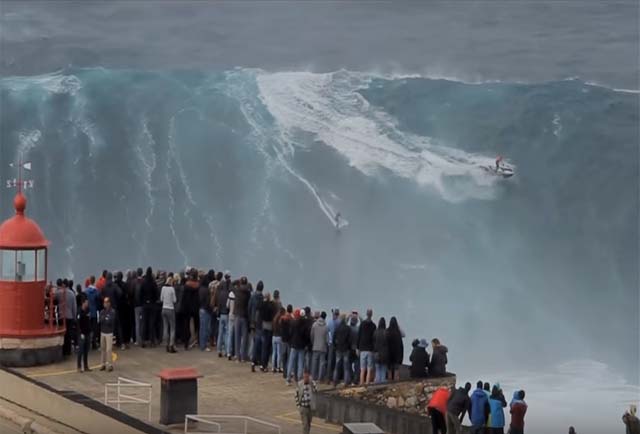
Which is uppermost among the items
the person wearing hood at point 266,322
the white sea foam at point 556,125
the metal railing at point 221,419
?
the white sea foam at point 556,125

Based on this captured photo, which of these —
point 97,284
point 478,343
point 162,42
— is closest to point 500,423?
point 97,284

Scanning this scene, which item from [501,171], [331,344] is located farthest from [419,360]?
[501,171]

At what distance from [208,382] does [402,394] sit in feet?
13.2

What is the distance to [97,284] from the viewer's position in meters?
29.5

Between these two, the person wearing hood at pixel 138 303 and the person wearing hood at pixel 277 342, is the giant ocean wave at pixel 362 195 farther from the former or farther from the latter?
the person wearing hood at pixel 277 342

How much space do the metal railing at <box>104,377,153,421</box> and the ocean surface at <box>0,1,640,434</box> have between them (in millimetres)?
35542

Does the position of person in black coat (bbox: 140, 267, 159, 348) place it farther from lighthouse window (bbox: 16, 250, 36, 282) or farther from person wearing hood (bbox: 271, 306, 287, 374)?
person wearing hood (bbox: 271, 306, 287, 374)

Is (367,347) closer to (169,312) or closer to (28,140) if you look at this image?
(169,312)

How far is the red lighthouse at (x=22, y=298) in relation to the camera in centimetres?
2759

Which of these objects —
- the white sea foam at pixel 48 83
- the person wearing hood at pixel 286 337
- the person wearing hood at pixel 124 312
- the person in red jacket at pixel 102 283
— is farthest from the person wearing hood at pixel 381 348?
the white sea foam at pixel 48 83

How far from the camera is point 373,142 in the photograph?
72.0 metres

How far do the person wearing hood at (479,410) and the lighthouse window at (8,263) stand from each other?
9.70 metres

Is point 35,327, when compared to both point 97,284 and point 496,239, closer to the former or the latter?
point 97,284

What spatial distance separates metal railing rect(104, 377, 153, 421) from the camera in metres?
24.6
